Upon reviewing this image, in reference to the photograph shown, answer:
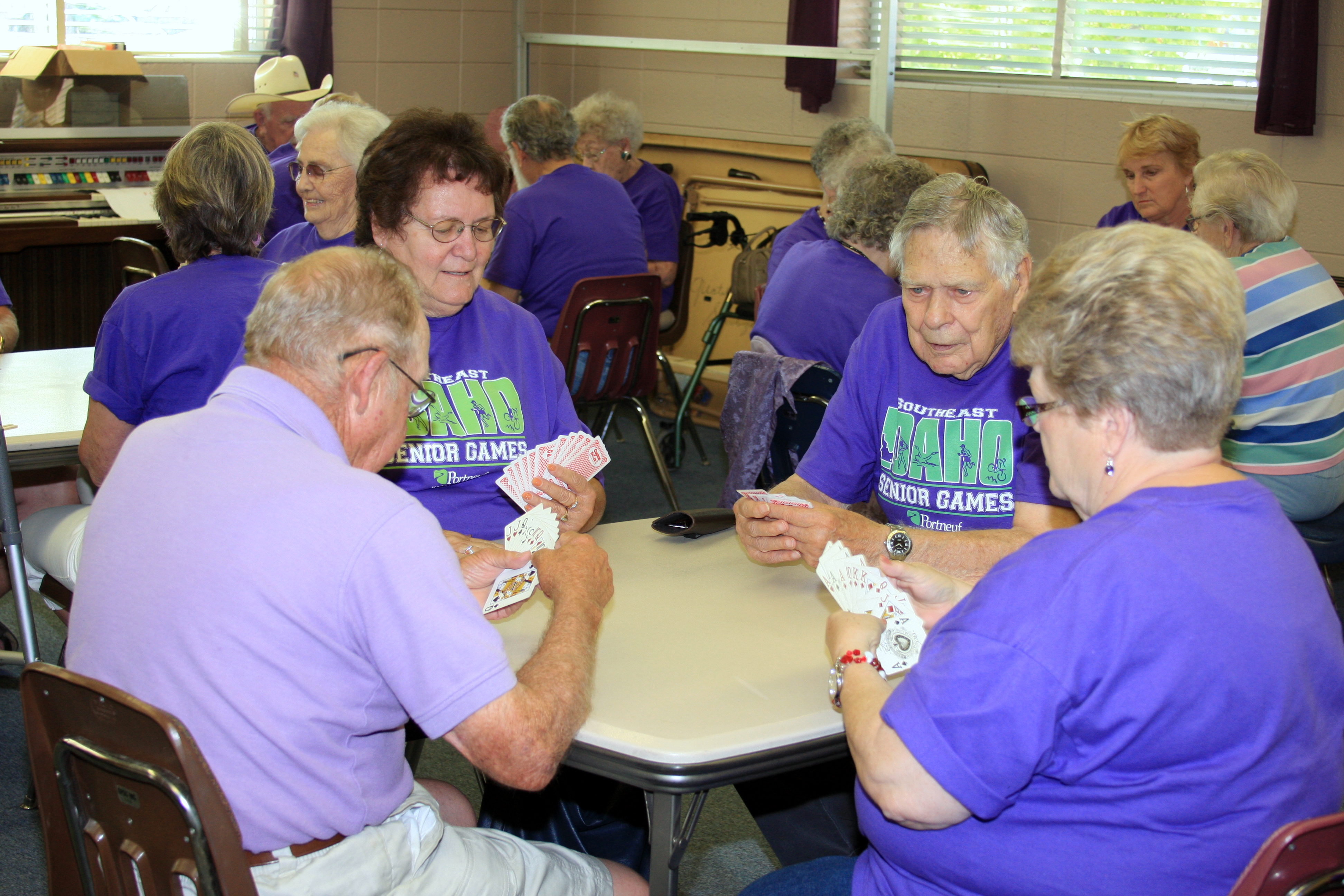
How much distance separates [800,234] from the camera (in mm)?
3926

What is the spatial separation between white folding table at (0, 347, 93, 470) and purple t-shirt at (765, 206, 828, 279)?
7.05 feet

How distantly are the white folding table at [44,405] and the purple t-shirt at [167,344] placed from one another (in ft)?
0.63

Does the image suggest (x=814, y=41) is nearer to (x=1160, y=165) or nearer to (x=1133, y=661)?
(x=1160, y=165)

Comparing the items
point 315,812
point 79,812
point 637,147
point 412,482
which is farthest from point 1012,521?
point 637,147

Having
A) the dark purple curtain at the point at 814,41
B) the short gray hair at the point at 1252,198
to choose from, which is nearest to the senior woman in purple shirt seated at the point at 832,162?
the short gray hair at the point at 1252,198

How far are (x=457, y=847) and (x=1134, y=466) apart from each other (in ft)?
2.97

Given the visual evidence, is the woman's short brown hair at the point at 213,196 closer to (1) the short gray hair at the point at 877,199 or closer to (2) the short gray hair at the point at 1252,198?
(1) the short gray hair at the point at 877,199

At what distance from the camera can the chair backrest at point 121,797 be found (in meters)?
1.07

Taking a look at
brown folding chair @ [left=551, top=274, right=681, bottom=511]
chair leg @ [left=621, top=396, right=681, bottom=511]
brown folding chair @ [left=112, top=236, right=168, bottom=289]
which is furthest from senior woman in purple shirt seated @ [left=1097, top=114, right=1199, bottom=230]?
brown folding chair @ [left=112, top=236, right=168, bottom=289]

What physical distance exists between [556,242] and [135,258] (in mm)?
2362

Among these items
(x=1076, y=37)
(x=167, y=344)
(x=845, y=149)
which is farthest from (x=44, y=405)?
(x=1076, y=37)

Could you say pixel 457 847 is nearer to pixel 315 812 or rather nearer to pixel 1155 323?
pixel 315 812

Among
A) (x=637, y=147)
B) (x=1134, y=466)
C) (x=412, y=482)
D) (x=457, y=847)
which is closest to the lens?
(x=1134, y=466)

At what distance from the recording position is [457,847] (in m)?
1.40
